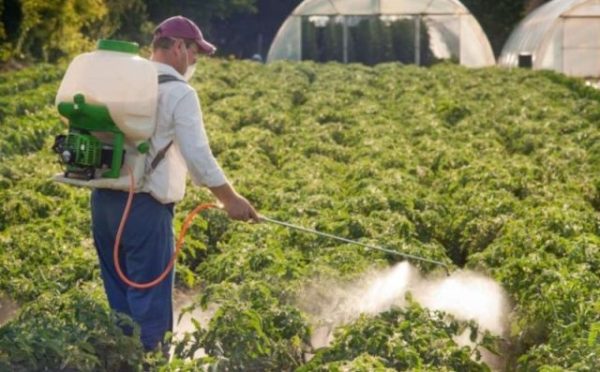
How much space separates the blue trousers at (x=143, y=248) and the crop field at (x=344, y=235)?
0.23 metres

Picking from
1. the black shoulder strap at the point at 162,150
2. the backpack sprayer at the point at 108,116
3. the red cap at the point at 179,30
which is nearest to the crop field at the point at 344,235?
the backpack sprayer at the point at 108,116

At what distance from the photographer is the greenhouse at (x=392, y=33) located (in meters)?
35.0

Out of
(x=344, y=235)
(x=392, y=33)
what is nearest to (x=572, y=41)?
(x=392, y=33)

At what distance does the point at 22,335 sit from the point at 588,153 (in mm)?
9547

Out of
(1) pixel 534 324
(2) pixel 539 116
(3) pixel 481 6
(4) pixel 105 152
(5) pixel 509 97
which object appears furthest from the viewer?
(3) pixel 481 6

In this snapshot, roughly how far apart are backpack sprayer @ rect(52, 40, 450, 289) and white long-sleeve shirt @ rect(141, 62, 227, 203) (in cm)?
11

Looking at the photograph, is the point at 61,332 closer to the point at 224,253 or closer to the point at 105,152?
the point at 105,152

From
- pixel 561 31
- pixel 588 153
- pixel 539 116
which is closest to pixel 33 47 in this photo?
pixel 561 31

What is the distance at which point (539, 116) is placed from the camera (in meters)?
18.6

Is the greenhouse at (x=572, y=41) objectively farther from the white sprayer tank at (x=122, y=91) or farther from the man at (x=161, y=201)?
the white sprayer tank at (x=122, y=91)

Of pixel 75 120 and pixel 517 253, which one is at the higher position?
pixel 75 120

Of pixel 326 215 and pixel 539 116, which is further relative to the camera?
pixel 539 116


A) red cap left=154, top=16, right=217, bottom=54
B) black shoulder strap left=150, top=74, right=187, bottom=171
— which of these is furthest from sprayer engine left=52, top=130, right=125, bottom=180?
red cap left=154, top=16, right=217, bottom=54

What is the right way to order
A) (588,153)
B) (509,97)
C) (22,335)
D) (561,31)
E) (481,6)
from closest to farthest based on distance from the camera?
(22,335) → (588,153) → (509,97) → (561,31) → (481,6)
